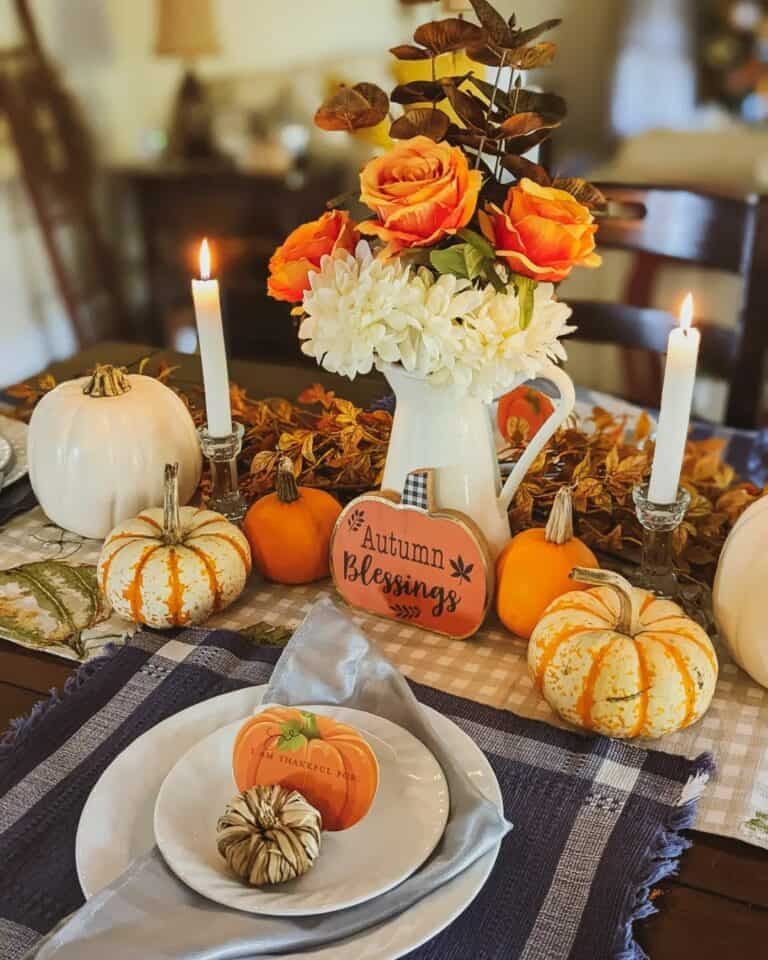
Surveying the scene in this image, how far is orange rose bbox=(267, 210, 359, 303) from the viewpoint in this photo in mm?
814

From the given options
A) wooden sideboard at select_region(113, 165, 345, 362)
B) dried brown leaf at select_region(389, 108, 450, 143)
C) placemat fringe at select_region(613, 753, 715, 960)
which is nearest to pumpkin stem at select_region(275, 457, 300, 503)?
dried brown leaf at select_region(389, 108, 450, 143)

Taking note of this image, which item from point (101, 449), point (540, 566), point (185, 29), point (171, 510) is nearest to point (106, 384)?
point (101, 449)

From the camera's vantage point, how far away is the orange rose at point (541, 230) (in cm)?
74

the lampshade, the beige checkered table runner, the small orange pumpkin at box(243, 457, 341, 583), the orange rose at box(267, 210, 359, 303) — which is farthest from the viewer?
the lampshade

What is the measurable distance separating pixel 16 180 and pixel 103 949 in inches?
102

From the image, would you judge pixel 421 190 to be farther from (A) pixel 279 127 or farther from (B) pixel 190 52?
(B) pixel 190 52

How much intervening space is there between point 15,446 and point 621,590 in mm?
777

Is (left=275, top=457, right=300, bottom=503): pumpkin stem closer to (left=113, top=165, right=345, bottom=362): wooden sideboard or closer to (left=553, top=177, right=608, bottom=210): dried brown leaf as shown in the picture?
(left=553, top=177, right=608, bottom=210): dried brown leaf

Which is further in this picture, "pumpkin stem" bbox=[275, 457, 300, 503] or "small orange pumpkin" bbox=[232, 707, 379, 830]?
"pumpkin stem" bbox=[275, 457, 300, 503]

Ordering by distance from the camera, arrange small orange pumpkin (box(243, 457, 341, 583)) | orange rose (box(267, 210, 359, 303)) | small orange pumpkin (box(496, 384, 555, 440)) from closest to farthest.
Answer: orange rose (box(267, 210, 359, 303)) → small orange pumpkin (box(243, 457, 341, 583)) → small orange pumpkin (box(496, 384, 555, 440))

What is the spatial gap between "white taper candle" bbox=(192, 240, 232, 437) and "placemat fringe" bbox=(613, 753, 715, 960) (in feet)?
1.71

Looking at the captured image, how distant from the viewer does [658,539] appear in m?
0.85

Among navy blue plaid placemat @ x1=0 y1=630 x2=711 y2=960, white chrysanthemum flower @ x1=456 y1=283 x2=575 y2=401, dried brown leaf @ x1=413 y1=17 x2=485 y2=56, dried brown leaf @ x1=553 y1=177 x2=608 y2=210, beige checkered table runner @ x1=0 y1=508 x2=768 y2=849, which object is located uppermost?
dried brown leaf @ x1=413 y1=17 x2=485 y2=56

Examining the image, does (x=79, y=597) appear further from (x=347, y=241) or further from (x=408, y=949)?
(x=408, y=949)
